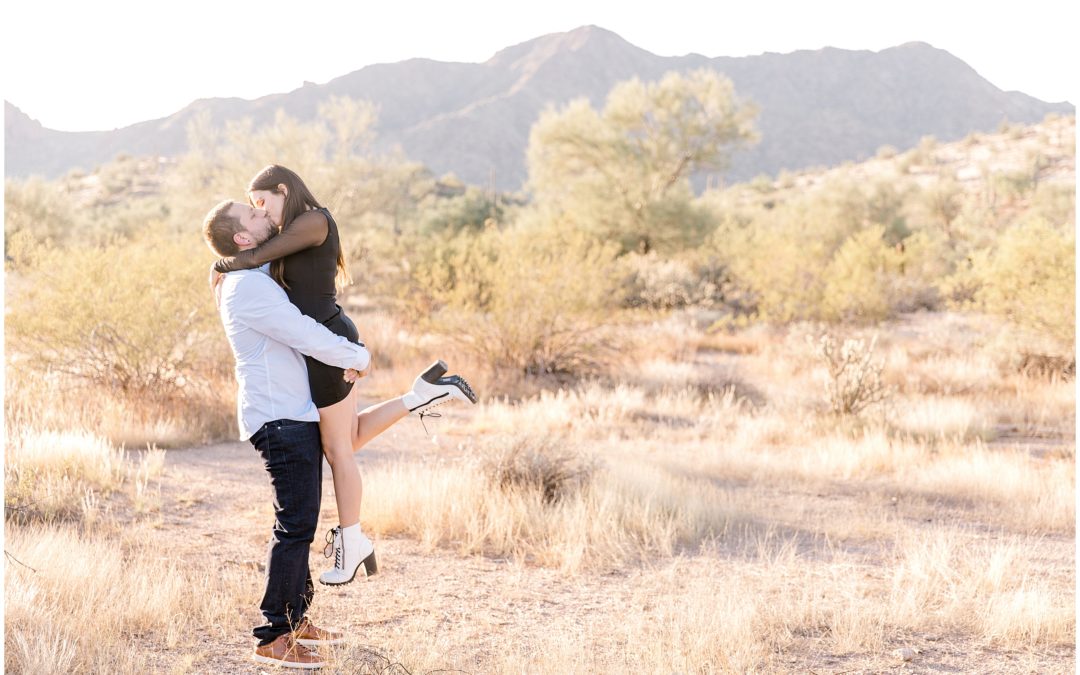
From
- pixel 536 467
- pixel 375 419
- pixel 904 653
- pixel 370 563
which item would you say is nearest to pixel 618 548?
pixel 536 467

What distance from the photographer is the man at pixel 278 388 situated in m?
3.37

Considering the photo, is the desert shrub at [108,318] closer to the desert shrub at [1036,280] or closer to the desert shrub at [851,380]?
the desert shrub at [851,380]

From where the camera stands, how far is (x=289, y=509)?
3.45 meters

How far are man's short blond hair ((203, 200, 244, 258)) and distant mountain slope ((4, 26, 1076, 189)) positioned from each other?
8404 centimetres

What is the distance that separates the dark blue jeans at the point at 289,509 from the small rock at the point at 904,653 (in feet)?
9.18

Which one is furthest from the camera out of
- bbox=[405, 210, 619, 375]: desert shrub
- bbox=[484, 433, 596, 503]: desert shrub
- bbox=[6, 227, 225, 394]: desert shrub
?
bbox=[405, 210, 619, 375]: desert shrub

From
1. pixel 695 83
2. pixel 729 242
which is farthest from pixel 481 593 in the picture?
pixel 695 83

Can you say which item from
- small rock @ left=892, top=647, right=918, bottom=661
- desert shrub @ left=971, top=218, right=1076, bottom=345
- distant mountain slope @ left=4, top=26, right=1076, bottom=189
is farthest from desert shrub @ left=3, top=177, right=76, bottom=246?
distant mountain slope @ left=4, top=26, right=1076, bottom=189

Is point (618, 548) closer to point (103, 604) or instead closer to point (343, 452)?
point (343, 452)

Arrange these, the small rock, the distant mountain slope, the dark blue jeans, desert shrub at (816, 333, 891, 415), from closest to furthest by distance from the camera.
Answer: the dark blue jeans
the small rock
desert shrub at (816, 333, 891, 415)
the distant mountain slope

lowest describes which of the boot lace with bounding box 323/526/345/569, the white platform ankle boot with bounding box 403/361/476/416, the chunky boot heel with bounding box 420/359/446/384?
the boot lace with bounding box 323/526/345/569

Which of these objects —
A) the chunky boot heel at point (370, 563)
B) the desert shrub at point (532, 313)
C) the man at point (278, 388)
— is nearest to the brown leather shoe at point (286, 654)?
the man at point (278, 388)

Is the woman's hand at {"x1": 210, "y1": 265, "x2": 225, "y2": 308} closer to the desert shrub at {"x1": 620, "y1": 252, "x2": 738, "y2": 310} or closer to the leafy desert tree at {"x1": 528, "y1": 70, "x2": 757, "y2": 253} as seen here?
the desert shrub at {"x1": 620, "y1": 252, "x2": 738, "y2": 310}

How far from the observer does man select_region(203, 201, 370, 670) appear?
11.0ft
